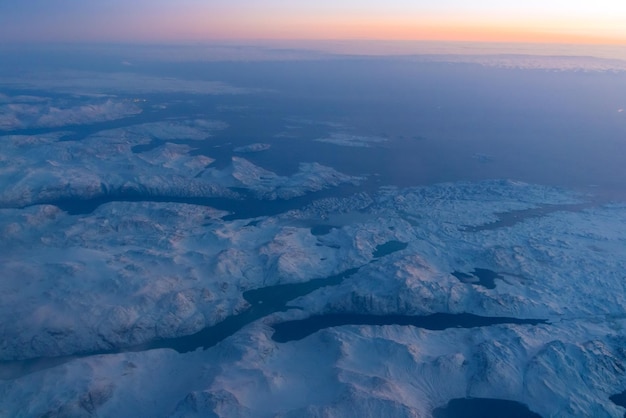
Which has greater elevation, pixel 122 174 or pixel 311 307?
pixel 122 174

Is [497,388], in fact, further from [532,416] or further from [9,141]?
[9,141]

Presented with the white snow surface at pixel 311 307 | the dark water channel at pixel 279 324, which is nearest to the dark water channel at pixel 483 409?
the white snow surface at pixel 311 307

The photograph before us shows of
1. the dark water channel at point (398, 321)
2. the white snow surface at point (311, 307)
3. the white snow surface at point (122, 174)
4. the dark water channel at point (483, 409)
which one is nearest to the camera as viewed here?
the dark water channel at point (483, 409)

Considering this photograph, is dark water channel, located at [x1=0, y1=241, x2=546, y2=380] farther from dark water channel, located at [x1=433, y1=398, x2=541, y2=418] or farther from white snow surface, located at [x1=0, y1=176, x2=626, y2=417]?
dark water channel, located at [x1=433, y1=398, x2=541, y2=418]

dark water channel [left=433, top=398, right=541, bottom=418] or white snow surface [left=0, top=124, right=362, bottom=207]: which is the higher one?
white snow surface [left=0, top=124, right=362, bottom=207]

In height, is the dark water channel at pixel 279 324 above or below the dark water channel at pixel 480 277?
below

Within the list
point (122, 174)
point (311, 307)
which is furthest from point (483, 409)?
point (122, 174)

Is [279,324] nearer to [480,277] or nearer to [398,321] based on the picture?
[398,321]

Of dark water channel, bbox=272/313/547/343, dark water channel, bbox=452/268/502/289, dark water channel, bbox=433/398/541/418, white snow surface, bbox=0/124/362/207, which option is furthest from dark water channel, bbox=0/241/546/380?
white snow surface, bbox=0/124/362/207

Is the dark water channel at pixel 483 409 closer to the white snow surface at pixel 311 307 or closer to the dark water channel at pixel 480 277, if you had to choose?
the white snow surface at pixel 311 307
